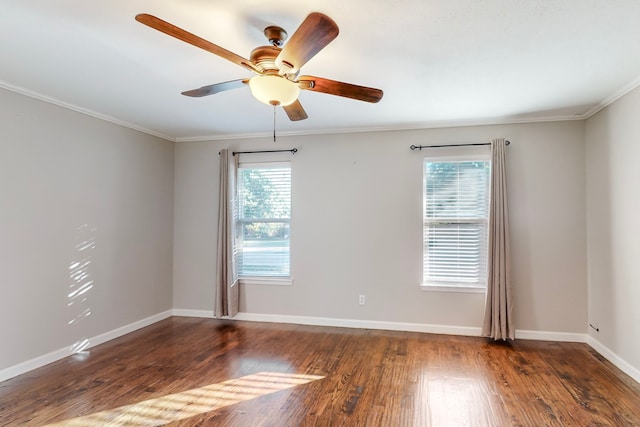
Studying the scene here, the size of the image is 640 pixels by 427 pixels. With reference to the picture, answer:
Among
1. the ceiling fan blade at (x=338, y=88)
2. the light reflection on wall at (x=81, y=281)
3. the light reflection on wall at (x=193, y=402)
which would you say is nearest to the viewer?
the ceiling fan blade at (x=338, y=88)

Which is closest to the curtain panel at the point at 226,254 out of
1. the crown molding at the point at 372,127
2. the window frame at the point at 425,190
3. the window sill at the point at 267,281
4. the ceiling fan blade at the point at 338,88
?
the window sill at the point at 267,281

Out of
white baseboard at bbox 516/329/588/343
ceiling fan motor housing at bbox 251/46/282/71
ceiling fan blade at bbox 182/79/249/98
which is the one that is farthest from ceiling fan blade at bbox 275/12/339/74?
white baseboard at bbox 516/329/588/343

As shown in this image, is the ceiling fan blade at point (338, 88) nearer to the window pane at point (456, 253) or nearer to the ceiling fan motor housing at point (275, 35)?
the ceiling fan motor housing at point (275, 35)

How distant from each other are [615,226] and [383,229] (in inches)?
88.0

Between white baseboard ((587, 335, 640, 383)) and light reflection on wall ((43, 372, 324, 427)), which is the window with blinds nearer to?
light reflection on wall ((43, 372, 324, 427))

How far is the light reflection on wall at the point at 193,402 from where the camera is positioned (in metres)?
2.41

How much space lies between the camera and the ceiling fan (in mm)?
1622

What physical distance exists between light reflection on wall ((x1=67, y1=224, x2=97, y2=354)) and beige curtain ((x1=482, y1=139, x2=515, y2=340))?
13.9ft

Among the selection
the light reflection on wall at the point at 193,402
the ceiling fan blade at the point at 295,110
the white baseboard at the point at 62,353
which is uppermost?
the ceiling fan blade at the point at 295,110

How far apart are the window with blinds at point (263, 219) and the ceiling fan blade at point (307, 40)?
2.85 m

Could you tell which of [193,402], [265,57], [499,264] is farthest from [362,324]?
[265,57]

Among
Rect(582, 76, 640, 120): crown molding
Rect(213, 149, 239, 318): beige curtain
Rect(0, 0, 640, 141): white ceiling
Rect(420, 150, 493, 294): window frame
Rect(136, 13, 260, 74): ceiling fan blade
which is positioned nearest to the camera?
Rect(136, 13, 260, 74): ceiling fan blade

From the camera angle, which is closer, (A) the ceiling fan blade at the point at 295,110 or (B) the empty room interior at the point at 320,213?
(B) the empty room interior at the point at 320,213

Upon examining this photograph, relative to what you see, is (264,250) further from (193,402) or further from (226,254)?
(193,402)
